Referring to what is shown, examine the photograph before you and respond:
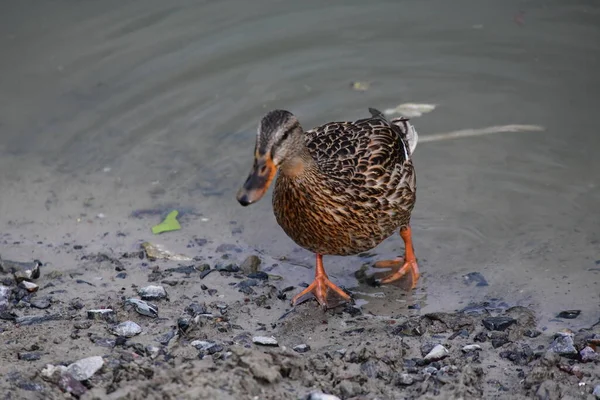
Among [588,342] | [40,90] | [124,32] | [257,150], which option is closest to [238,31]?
[124,32]

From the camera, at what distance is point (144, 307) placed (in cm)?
579

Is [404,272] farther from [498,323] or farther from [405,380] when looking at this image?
[405,380]

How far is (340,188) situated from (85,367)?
Result: 2.17 metres

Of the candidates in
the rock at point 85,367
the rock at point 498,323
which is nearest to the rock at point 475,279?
the rock at point 498,323

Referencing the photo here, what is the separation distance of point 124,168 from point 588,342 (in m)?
4.75

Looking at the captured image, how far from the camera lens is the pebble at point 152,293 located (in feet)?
19.9

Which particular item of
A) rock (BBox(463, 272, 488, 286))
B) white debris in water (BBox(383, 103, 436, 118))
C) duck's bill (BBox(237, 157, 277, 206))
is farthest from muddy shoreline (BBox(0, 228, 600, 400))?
white debris in water (BBox(383, 103, 436, 118))

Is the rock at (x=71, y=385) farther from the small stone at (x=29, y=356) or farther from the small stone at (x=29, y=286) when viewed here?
the small stone at (x=29, y=286)

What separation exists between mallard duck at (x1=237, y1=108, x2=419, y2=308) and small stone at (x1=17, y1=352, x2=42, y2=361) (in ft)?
5.77

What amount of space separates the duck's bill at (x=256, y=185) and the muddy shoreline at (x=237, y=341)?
0.88m

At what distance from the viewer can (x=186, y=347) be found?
5.20m

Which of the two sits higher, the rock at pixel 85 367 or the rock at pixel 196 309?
the rock at pixel 85 367

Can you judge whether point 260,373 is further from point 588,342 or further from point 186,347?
point 588,342

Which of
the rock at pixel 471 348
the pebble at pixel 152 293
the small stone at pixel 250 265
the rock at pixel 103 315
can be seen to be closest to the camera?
the rock at pixel 471 348
